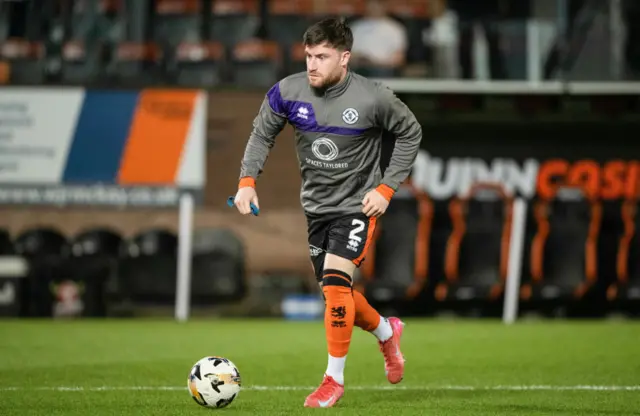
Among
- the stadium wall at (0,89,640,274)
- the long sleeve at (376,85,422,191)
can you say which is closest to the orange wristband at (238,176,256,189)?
the long sleeve at (376,85,422,191)

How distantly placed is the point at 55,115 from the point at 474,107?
Answer: 5588 millimetres

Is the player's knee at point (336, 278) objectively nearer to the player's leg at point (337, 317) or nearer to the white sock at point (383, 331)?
the player's leg at point (337, 317)

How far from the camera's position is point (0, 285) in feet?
50.9

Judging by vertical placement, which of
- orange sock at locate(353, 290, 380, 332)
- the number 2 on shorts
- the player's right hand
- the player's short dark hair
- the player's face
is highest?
the player's short dark hair

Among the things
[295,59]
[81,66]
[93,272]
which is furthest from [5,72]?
[295,59]

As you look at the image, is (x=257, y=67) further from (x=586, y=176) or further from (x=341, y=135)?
(x=341, y=135)

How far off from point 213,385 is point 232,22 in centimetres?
1161

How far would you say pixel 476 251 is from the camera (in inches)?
631

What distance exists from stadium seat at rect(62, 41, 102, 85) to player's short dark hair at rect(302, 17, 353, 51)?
34.7 feet

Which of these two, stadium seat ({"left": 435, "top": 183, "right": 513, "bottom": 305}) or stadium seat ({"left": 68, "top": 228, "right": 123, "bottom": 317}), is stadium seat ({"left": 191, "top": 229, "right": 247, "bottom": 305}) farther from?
stadium seat ({"left": 435, "top": 183, "right": 513, "bottom": 305})

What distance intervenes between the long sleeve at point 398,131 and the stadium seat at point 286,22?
10289 mm

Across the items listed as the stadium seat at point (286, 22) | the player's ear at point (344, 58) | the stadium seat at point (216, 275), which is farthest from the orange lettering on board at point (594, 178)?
the player's ear at point (344, 58)

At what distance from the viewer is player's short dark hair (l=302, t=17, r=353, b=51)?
6395mm

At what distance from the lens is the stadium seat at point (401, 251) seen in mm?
15898
